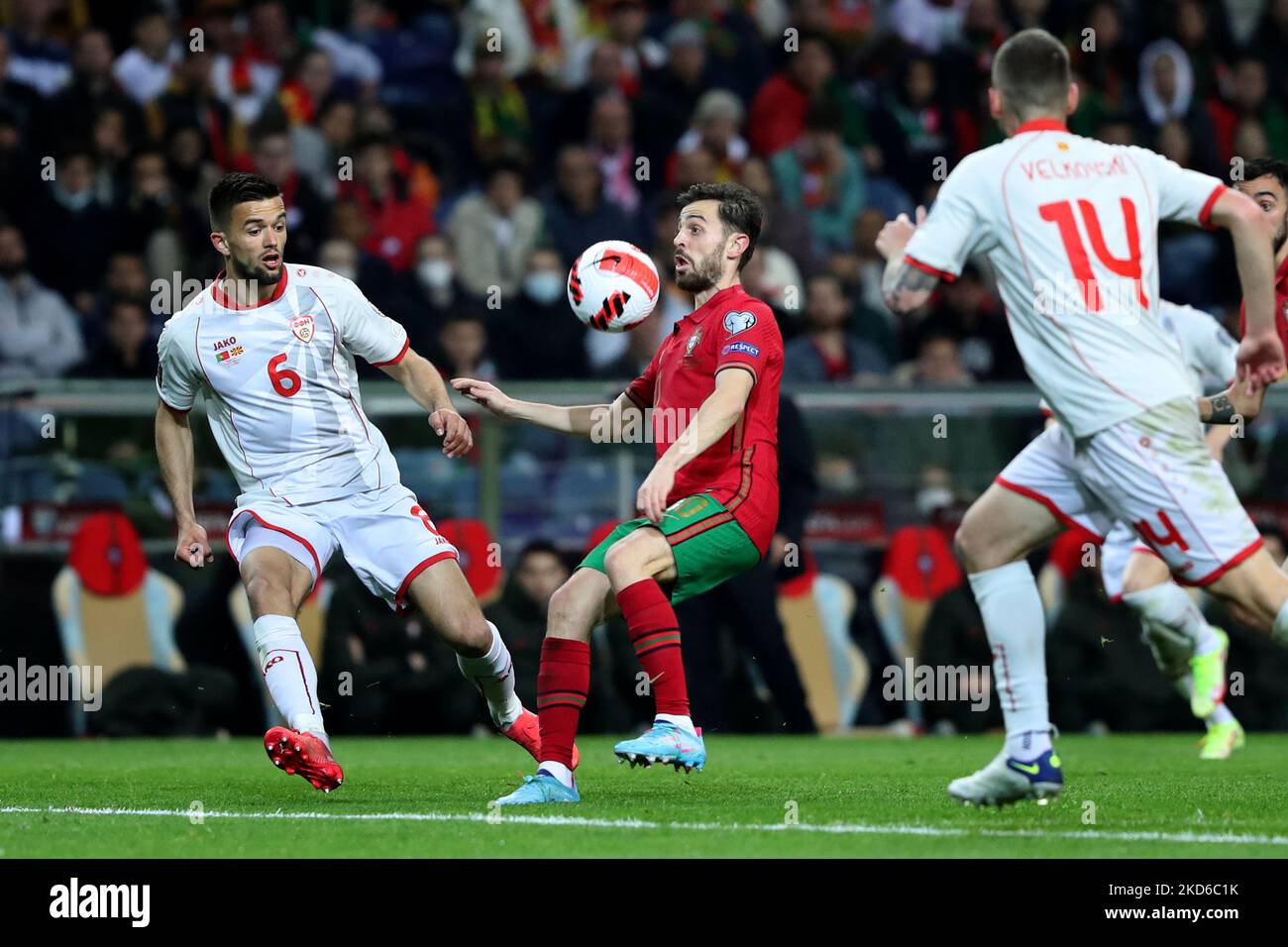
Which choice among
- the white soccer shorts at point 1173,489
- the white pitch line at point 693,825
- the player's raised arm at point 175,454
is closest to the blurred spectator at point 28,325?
the player's raised arm at point 175,454

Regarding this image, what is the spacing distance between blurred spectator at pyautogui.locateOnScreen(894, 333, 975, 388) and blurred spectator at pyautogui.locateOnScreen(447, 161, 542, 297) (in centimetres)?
302

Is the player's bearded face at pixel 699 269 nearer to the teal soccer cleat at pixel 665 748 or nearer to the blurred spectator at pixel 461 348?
the teal soccer cleat at pixel 665 748

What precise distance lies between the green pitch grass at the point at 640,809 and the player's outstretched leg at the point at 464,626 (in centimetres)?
41

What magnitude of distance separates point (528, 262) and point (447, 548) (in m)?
7.20

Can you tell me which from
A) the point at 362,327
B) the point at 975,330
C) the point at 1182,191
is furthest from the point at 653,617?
the point at 975,330

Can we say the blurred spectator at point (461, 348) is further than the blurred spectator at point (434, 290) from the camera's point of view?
No

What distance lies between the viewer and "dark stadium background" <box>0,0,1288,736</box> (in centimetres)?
1234

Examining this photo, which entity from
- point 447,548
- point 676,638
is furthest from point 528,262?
point 676,638

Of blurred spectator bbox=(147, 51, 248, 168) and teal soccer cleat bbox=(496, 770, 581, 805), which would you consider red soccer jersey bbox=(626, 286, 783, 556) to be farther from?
blurred spectator bbox=(147, 51, 248, 168)

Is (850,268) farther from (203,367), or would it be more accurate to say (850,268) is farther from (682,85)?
(203,367)

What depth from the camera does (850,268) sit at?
1555cm

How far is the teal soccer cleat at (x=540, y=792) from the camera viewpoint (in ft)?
22.2

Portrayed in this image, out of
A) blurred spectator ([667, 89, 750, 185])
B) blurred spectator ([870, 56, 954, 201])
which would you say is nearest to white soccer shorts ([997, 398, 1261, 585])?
blurred spectator ([667, 89, 750, 185])

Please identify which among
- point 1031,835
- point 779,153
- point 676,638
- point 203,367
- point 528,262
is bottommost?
point 1031,835
